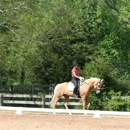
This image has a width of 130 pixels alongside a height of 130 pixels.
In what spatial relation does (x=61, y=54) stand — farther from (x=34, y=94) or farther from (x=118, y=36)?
(x=118, y=36)

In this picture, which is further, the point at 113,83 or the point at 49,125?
the point at 113,83

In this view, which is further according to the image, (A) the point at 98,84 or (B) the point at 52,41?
(B) the point at 52,41

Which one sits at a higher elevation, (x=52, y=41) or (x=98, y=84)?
(x=52, y=41)

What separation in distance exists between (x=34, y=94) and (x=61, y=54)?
4171 mm

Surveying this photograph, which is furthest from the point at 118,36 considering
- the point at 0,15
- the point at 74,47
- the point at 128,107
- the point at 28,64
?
the point at 128,107

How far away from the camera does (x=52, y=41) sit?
33.1m

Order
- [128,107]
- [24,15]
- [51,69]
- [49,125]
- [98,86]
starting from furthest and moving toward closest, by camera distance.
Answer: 1. [51,69]
2. [24,15]
3. [128,107]
4. [98,86]
5. [49,125]

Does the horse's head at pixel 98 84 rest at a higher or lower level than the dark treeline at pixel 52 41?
lower

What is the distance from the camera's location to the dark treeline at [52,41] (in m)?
30.6

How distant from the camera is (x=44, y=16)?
32.4 metres

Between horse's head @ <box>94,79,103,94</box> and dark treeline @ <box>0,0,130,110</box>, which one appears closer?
horse's head @ <box>94,79,103,94</box>

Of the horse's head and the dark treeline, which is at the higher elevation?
the dark treeline

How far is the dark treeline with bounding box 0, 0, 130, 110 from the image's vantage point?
100 feet

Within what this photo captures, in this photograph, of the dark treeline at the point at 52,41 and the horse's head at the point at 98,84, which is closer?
the horse's head at the point at 98,84
